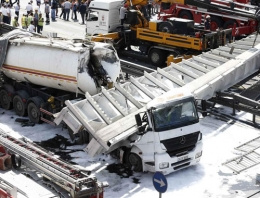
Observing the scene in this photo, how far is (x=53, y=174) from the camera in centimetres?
1212

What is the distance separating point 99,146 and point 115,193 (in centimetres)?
126

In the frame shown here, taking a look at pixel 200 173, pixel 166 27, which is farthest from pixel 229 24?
pixel 200 173

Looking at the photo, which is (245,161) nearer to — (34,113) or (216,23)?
(34,113)

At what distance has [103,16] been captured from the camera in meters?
25.8

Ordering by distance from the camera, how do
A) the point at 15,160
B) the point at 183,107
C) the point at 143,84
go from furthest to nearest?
the point at 143,84
the point at 183,107
the point at 15,160

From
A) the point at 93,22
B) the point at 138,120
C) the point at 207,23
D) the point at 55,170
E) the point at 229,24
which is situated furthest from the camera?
the point at 229,24

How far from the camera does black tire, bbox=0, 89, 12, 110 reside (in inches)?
740

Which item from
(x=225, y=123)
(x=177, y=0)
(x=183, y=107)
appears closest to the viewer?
(x=183, y=107)

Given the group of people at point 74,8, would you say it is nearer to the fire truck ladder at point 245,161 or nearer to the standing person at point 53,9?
the standing person at point 53,9

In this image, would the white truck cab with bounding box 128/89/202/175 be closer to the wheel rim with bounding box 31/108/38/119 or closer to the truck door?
the wheel rim with bounding box 31/108/38/119

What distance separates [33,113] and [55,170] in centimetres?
588

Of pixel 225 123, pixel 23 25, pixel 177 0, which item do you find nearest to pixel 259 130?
pixel 225 123

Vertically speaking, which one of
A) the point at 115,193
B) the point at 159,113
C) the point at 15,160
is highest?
the point at 159,113

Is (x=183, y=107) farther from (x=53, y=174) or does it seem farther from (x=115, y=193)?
(x=53, y=174)
